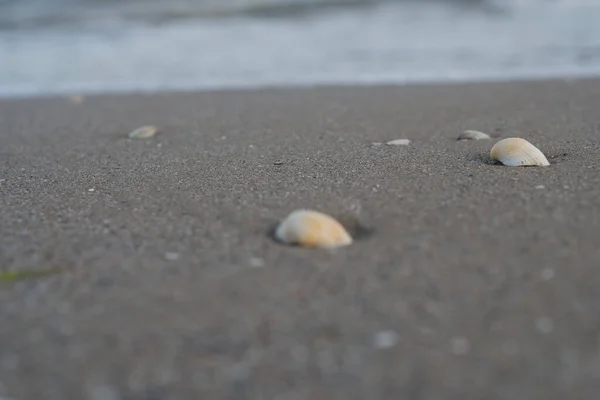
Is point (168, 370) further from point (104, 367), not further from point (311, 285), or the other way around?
point (311, 285)

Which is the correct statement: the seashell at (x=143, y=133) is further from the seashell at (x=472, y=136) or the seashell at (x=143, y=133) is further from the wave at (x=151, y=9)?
the wave at (x=151, y=9)

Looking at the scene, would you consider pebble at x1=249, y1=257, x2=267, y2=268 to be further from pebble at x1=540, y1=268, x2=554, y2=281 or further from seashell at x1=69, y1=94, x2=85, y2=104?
seashell at x1=69, y1=94, x2=85, y2=104

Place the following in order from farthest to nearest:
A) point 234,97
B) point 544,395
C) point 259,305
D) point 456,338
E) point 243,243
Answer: point 234,97 < point 243,243 < point 259,305 < point 456,338 < point 544,395

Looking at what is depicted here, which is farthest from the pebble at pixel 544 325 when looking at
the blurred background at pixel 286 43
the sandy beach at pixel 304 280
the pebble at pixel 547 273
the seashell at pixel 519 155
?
the blurred background at pixel 286 43

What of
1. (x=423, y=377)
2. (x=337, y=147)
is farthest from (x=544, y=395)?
(x=337, y=147)

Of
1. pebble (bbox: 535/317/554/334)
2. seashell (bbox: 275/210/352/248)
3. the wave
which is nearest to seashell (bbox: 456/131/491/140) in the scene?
seashell (bbox: 275/210/352/248)
